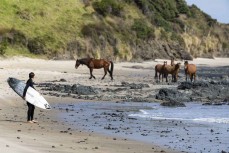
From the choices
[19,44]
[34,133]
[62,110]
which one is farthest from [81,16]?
[34,133]

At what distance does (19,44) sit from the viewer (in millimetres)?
50188

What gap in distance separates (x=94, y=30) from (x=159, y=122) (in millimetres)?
40183

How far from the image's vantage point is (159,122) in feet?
59.3

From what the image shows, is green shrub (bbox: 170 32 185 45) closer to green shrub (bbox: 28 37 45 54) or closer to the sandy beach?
green shrub (bbox: 28 37 45 54)

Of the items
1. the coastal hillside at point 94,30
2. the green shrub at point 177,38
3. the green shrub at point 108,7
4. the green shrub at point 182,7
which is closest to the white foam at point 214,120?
the coastal hillside at point 94,30

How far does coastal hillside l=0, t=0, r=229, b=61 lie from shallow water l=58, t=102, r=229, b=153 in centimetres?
2436

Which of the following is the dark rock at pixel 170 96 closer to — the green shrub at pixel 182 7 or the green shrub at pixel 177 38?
the green shrub at pixel 177 38

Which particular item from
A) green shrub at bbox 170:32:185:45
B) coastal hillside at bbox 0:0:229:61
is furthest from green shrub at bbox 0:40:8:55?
green shrub at bbox 170:32:185:45

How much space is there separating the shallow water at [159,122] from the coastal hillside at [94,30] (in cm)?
2436

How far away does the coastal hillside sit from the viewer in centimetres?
5138

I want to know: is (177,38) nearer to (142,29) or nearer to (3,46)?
(142,29)

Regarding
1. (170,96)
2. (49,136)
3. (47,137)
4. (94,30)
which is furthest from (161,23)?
(47,137)

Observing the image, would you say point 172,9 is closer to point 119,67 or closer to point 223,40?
point 223,40

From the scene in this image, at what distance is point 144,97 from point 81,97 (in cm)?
286
